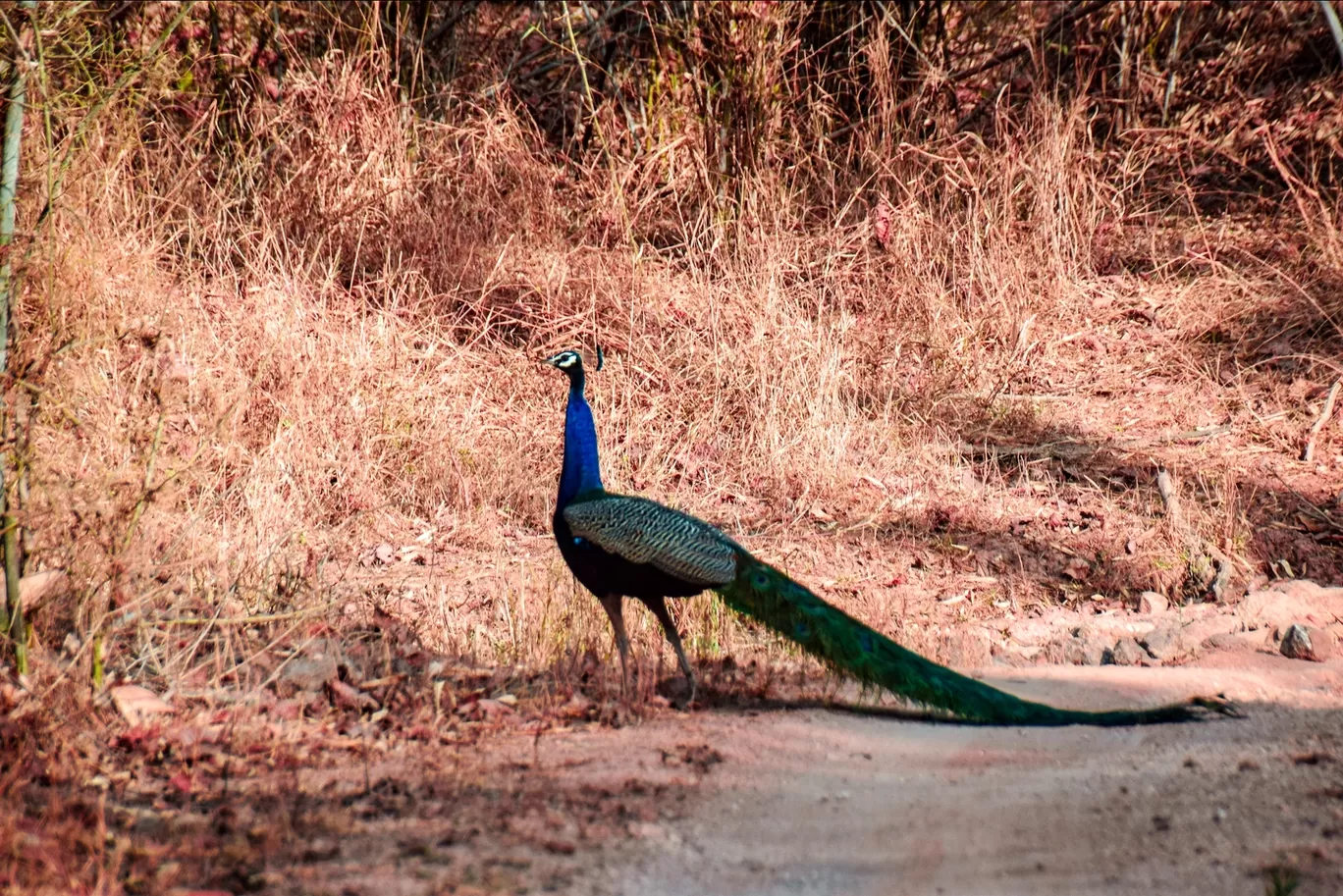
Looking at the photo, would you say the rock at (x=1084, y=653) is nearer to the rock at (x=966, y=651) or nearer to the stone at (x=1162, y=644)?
the stone at (x=1162, y=644)

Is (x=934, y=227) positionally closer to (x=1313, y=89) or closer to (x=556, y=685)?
(x=1313, y=89)

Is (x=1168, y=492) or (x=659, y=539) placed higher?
(x=1168, y=492)

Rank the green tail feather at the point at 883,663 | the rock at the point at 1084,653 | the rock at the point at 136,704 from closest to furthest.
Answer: the rock at the point at 136,704
the green tail feather at the point at 883,663
the rock at the point at 1084,653

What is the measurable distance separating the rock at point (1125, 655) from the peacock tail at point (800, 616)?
1.08m

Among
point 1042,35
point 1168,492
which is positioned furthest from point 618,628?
point 1042,35

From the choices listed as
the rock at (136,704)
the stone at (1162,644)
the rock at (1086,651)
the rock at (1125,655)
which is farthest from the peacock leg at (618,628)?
the stone at (1162,644)

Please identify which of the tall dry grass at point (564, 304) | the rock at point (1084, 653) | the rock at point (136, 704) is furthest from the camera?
the tall dry grass at point (564, 304)

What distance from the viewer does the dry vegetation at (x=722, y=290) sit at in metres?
6.68

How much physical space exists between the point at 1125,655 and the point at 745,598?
5.86ft

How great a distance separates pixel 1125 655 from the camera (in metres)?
5.45

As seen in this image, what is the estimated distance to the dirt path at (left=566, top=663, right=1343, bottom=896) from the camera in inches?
120

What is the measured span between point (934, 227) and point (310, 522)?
4.57 meters

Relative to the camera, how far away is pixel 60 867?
2.79m

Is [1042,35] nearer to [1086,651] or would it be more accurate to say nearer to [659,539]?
[1086,651]
